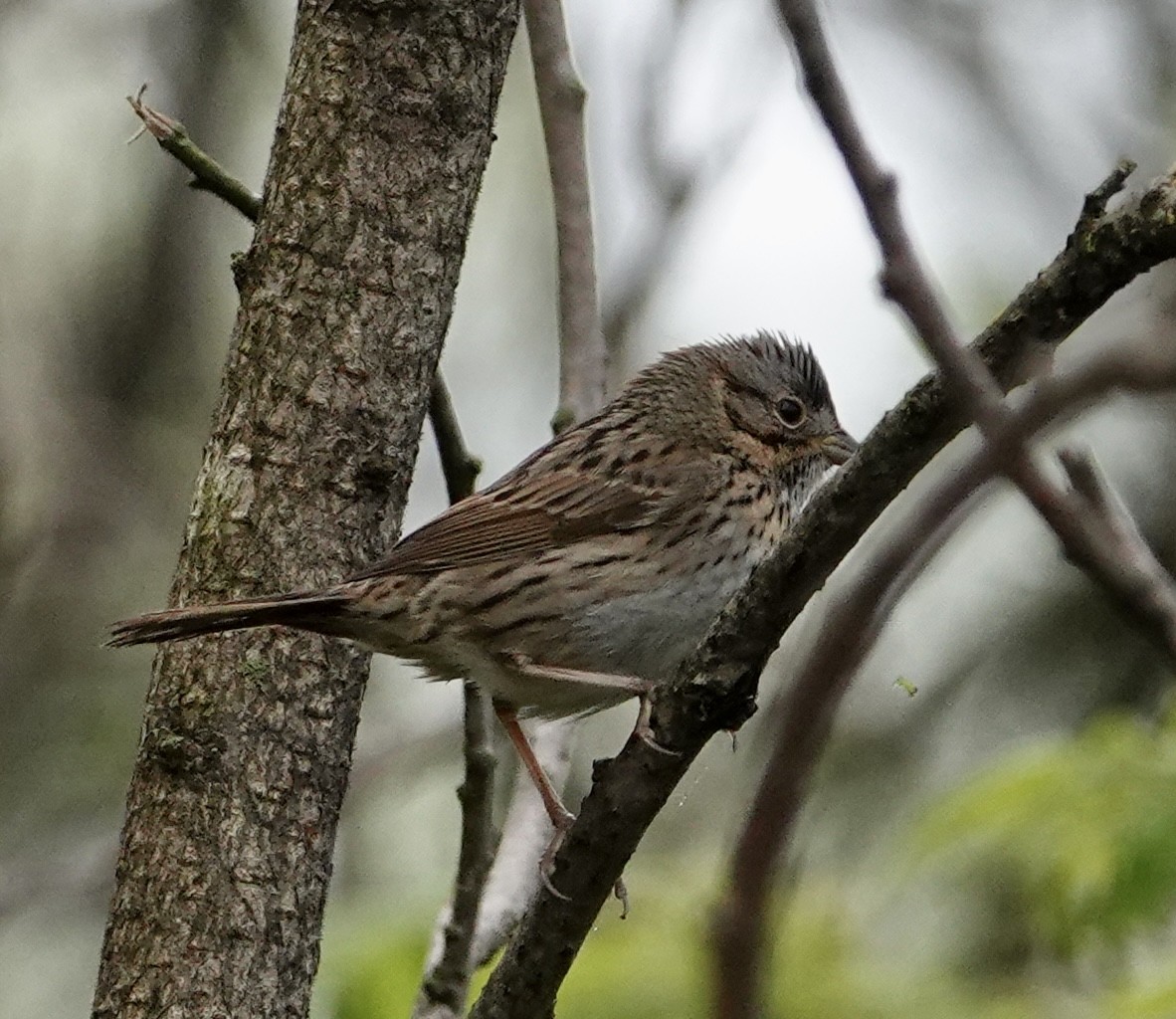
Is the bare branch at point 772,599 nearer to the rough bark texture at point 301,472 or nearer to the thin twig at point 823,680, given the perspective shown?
the rough bark texture at point 301,472

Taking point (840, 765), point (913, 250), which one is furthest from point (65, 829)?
point (913, 250)

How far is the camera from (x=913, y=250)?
1366 millimetres

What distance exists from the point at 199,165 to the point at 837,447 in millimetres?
2204

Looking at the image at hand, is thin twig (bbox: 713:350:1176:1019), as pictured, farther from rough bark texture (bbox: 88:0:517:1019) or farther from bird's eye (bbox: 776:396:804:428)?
bird's eye (bbox: 776:396:804:428)

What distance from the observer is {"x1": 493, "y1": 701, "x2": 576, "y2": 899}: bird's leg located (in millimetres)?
4302

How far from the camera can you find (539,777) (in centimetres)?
454

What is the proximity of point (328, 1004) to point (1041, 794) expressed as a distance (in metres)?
2.01

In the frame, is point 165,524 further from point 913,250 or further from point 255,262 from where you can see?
point 913,250

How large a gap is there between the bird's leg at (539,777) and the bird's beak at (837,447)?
1.24 m

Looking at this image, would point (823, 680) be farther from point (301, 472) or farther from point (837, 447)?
Result: point (837, 447)

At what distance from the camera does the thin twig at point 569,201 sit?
5086 millimetres

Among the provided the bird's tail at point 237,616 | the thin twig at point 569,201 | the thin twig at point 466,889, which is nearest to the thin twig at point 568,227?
the thin twig at point 569,201

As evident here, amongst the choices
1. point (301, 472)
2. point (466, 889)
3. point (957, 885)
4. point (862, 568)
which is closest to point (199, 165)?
point (301, 472)

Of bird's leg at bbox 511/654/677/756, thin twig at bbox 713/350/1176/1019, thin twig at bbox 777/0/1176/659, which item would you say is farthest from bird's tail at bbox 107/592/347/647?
thin twig at bbox 713/350/1176/1019
